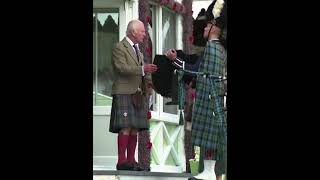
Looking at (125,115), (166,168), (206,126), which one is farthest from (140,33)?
(166,168)

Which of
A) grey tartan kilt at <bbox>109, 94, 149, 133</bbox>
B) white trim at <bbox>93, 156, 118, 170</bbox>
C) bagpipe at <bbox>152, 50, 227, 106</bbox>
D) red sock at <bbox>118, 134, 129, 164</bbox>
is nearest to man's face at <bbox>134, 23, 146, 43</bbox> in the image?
bagpipe at <bbox>152, 50, 227, 106</bbox>

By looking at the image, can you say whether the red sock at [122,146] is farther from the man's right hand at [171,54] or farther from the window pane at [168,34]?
the man's right hand at [171,54]

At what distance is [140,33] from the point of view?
4.03 m

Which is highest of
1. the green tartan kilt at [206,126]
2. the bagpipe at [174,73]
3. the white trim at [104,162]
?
the bagpipe at [174,73]

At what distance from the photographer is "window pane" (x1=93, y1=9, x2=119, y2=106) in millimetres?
3965

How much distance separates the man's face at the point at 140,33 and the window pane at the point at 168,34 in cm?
12

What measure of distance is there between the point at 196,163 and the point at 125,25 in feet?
2.31

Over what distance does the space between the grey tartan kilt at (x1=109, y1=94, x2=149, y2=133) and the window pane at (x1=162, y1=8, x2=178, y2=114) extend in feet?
0.52

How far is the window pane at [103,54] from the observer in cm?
396

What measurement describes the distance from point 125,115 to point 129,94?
10 centimetres

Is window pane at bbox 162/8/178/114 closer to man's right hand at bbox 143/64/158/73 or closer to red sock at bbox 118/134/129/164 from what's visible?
man's right hand at bbox 143/64/158/73

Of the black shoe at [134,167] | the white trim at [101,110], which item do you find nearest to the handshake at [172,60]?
the white trim at [101,110]
